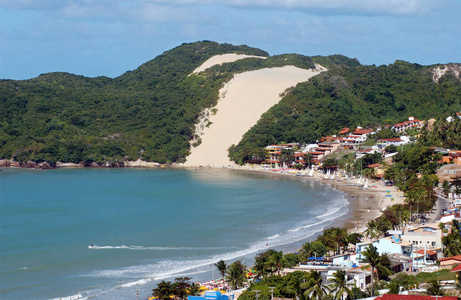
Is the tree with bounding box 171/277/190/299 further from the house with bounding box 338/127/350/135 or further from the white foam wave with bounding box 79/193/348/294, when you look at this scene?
the house with bounding box 338/127/350/135

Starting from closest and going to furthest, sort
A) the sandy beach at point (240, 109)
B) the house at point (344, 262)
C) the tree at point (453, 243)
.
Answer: the tree at point (453, 243), the house at point (344, 262), the sandy beach at point (240, 109)

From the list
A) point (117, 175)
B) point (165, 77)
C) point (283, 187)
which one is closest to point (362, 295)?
point (283, 187)

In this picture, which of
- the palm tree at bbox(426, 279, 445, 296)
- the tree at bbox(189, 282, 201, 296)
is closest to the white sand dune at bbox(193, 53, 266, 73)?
the tree at bbox(189, 282, 201, 296)

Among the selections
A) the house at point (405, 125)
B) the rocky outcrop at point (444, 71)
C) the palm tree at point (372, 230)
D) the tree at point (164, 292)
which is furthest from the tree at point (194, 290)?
the rocky outcrop at point (444, 71)

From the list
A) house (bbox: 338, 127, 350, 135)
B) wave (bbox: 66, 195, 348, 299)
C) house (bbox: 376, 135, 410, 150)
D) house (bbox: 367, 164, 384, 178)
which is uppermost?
house (bbox: 338, 127, 350, 135)

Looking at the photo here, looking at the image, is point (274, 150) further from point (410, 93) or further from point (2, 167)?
point (2, 167)

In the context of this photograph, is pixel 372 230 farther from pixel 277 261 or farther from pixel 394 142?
pixel 394 142

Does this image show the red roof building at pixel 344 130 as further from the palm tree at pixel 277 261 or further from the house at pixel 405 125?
the palm tree at pixel 277 261
